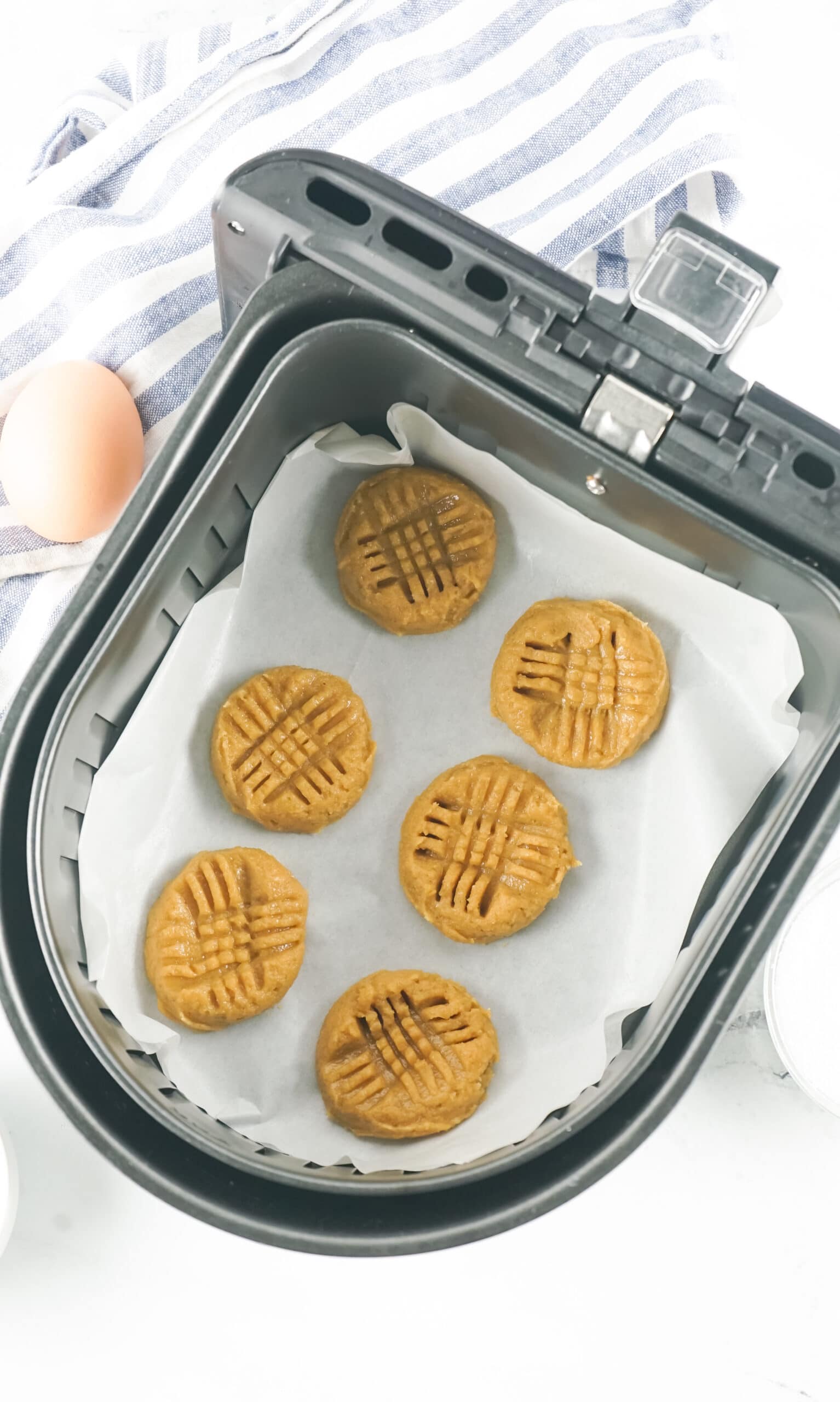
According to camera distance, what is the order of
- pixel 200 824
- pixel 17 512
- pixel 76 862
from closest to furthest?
1. pixel 76 862
2. pixel 200 824
3. pixel 17 512

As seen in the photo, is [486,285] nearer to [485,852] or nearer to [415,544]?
[415,544]

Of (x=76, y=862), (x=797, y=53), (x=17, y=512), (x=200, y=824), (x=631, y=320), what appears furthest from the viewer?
(x=797, y=53)

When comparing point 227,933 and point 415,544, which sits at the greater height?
point 415,544

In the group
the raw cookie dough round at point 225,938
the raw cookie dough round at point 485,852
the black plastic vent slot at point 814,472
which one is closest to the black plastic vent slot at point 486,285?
the black plastic vent slot at point 814,472

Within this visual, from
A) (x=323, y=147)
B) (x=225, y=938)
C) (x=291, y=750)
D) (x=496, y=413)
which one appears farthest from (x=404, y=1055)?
(x=323, y=147)

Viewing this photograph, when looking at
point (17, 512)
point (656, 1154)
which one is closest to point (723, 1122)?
point (656, 1154)

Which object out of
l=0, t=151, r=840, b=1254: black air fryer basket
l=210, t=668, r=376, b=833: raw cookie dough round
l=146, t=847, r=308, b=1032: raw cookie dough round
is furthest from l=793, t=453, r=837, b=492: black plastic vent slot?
l=146, t=847, r=308, b=1032: raw cookie dough round

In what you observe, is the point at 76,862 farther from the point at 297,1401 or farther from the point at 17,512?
the point at 297,1401
